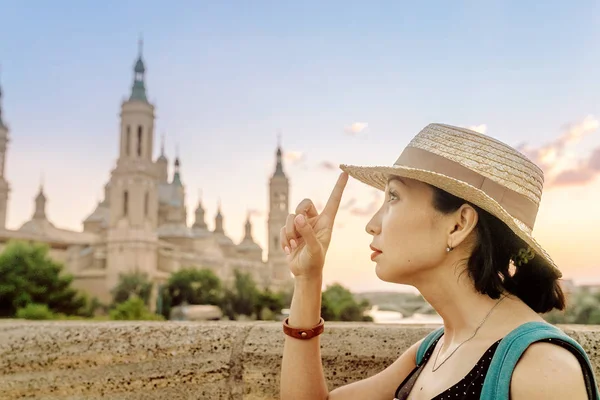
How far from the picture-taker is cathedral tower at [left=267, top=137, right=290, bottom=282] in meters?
78.6

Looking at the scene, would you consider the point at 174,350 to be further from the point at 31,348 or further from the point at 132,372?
the point at 31,348

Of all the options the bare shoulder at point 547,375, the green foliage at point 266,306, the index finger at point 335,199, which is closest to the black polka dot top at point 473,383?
the bare shoulder at point 547,375

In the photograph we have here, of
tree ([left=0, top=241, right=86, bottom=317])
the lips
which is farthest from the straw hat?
tree ([left=0, top=241, right=86, bottom=317])

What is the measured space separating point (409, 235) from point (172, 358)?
1.32 m

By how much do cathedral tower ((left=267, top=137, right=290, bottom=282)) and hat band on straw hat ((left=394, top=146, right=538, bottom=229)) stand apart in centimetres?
7666

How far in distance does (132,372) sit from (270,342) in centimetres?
59

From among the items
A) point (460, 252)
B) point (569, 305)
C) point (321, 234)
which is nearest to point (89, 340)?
point (321, 234)

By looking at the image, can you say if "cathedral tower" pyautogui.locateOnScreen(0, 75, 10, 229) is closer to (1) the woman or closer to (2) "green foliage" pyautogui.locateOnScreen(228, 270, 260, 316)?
(2) "green foliage" pyautogui.locateOnScreen(228, 270, 260, 316)

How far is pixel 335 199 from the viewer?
6.77 feet

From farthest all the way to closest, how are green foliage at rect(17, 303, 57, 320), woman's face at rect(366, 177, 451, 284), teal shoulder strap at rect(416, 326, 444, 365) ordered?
green foliage at rect(17, 303, 57, 320) → teal shoulder strap at rect(416, 326, 444, 365) → woman's face at rect(366, 177, 451, 284)

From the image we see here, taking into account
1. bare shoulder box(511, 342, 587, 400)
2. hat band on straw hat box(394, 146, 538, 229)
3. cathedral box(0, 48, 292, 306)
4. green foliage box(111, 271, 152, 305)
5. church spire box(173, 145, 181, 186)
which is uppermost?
church spire box(173, 145, 181, 186)

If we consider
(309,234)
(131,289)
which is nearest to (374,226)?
(309,234)

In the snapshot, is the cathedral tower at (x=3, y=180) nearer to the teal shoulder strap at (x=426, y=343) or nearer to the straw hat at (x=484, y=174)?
the teal shoulder strap at (x=426, y=343)

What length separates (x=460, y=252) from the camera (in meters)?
1.70
